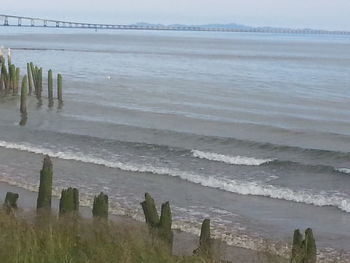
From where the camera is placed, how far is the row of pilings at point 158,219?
8.26 m

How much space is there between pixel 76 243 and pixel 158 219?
8.71ft

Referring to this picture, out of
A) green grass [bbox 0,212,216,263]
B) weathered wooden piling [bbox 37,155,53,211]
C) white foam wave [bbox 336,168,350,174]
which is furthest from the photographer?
white foam wave [bbox 336,168,350,174]

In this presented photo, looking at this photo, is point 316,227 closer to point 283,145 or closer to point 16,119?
point 283,145

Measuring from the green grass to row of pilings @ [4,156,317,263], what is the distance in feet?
1.68

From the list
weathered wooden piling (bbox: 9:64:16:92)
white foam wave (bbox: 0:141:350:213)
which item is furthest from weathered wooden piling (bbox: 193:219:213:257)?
weathered wooden piling (bbox: 9:64:16:92)

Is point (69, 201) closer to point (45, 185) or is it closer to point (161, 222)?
point (45, 185)

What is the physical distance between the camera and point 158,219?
977cm

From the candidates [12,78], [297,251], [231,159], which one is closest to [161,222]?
[297,251]

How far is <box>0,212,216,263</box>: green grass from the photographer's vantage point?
261 inches

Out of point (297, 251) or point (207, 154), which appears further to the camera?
point (207, 154)

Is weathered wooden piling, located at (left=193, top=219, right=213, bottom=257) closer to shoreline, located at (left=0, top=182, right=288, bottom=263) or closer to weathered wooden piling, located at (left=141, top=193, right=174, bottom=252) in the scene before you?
shoreline, located at (left=0, top=182, right=288, bottom=263)

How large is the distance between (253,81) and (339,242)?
4199 centimetres

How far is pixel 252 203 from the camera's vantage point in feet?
53.0

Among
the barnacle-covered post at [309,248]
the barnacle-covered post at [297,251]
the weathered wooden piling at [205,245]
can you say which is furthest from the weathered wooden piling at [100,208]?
the barnacle-covered post at [309,248]
